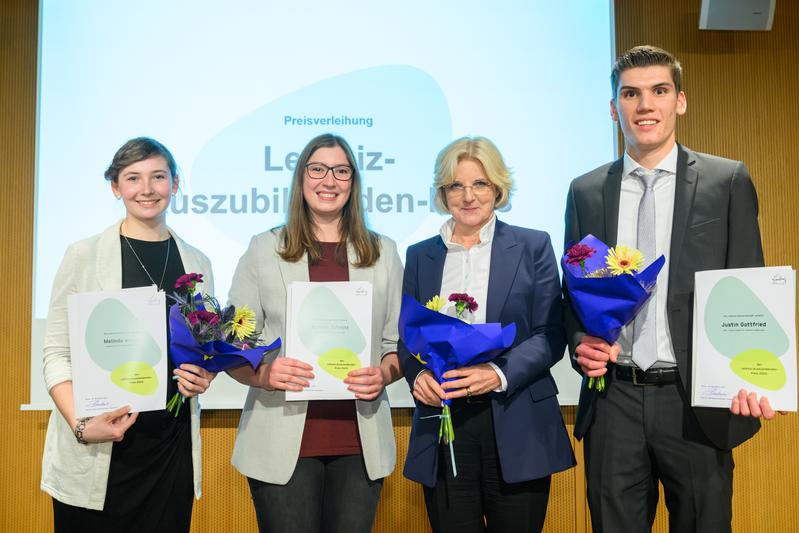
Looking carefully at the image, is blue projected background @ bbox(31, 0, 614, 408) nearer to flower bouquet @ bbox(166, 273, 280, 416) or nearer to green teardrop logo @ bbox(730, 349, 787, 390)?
flower bouquet @ bbox(166, 273, 280, 416)

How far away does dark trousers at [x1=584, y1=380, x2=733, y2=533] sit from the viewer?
1893mm

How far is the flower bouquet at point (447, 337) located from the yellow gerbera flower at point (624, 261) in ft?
1.08

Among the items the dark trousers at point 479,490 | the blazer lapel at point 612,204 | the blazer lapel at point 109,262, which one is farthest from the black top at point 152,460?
the blazer lapel at point 612,204

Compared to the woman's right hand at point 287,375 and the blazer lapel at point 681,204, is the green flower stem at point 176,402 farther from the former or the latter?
the blazer lapel at point 681,204

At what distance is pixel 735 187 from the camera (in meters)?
1.96

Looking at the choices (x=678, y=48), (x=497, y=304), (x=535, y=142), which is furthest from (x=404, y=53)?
(x=497, y=304)

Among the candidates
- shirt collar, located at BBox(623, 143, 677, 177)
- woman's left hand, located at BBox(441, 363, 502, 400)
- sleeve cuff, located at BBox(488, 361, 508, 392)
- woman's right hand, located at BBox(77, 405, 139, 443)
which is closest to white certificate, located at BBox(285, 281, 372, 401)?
woman's left hand, located at BBox(441, 363, 502, 400)

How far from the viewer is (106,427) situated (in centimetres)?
202

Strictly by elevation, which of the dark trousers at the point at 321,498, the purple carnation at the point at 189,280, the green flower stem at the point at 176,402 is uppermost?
the purple carnation at the point at 189,280

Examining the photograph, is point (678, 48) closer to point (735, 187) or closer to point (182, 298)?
point (735, 187)

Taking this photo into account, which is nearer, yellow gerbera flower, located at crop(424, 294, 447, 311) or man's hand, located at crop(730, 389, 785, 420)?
man's hand, located at crop(730, 389, 785, 420)

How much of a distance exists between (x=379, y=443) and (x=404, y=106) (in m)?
2.00

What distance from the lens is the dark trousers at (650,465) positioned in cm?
189

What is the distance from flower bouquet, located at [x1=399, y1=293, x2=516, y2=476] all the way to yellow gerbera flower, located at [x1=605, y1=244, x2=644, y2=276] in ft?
1.08
